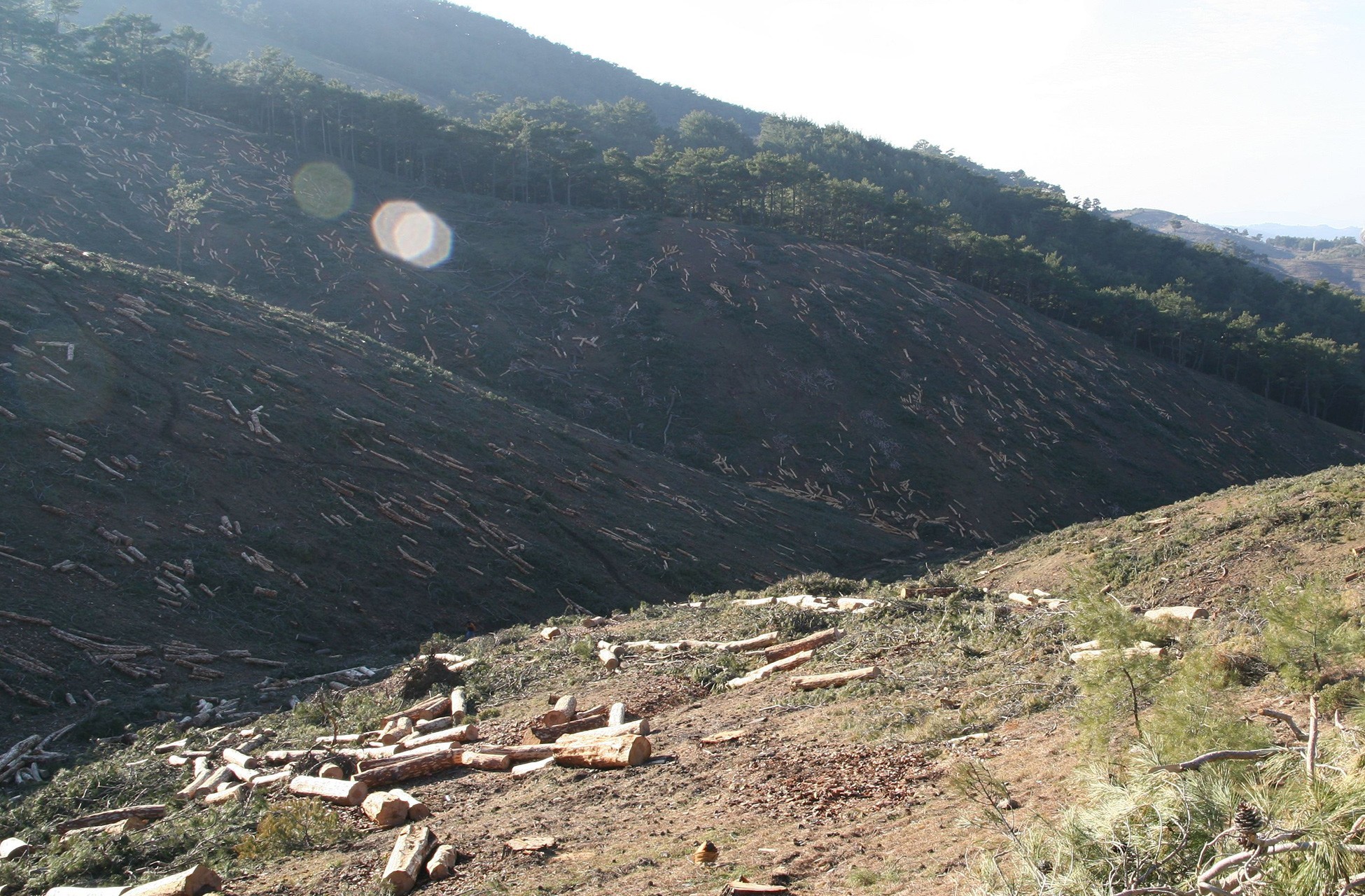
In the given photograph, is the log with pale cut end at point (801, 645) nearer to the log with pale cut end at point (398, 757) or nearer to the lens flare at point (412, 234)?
the log with pale cut end at point (398, 757)

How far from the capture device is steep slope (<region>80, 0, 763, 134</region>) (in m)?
115

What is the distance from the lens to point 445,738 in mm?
8672

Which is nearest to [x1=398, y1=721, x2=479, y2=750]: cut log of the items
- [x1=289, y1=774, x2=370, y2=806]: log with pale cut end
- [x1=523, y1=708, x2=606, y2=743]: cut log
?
[x1=523, y1=708, x2=606, y2=743]: cut log

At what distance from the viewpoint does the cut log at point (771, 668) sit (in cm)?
1027

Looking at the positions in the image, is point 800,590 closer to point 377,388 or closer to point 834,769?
point 834,769

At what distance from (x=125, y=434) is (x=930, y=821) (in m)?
19.4

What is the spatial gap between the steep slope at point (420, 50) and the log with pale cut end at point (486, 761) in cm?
11299

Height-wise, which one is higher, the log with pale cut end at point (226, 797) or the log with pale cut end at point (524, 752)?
the log with pale cut end at point (524, 752)

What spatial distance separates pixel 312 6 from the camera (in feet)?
436

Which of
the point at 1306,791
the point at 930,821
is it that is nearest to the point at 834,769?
the point at 930,821

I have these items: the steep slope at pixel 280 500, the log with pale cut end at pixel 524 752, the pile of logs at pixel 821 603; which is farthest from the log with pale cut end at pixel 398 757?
the pile of logs at pixel 821 603

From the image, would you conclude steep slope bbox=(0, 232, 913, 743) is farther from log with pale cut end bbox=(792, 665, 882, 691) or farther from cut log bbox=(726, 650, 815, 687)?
log with pale cut end bbox=(792, 665, 882, 691)

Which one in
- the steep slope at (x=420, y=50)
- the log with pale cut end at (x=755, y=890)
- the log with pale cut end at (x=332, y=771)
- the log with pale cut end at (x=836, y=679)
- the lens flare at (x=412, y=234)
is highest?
the steep slope at (x=420, y=50)

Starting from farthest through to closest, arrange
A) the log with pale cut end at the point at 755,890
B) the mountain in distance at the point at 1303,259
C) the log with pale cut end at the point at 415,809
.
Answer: the mountain in distance at the point at 1303,259 → the log with pale cut end at the point at 415,809 → the log with pale cut end at the point at 755,890
